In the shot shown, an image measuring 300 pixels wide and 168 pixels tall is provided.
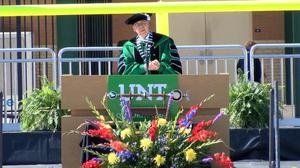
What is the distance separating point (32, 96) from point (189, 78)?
377cm

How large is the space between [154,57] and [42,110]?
2.51 metres

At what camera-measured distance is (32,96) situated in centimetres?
890

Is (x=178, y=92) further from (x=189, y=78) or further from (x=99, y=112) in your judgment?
(x=99, y=112)

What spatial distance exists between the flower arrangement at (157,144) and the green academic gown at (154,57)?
1.34 metres

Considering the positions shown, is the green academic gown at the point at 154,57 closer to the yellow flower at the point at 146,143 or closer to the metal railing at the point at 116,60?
the yellow flower at the point at 146,143

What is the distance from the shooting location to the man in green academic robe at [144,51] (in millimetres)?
6555

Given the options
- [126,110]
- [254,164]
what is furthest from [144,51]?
[254,164]

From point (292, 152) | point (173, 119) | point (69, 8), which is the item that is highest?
point (69, 8)

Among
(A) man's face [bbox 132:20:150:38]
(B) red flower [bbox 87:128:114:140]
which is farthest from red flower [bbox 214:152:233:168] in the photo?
(A) man's face [bbox 132:20:150:38]

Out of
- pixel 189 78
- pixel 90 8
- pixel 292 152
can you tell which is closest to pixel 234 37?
pixel 292 152

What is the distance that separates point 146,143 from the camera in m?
5.01

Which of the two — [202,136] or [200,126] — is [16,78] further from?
[202,136]

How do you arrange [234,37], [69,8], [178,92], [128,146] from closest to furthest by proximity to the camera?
[128,146]
[178,92]
[69,8]
[234,37]

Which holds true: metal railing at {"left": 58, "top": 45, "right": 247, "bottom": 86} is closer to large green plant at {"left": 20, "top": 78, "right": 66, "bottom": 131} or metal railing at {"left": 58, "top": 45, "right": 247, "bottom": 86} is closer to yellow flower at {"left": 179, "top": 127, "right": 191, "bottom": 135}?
large green plant at {"left": 20, "top": 78, "right": 66, "bottom": 131}
